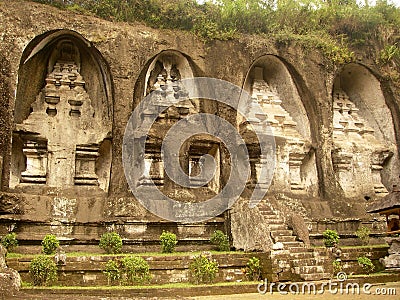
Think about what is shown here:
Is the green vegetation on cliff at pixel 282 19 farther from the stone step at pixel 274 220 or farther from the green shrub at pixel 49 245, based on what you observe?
the green shrub at pixel 49 245

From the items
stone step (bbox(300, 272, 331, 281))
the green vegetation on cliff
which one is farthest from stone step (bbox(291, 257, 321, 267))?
the green vegetation on cliff

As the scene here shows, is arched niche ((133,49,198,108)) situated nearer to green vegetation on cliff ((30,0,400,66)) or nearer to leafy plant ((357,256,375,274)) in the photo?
green vegetation on cliff ((30,0,400,66))

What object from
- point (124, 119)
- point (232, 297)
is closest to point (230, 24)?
point (124, 119)

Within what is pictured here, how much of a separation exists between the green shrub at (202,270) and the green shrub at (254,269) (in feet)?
3.04

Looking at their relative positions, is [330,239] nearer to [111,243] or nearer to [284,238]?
[284,238]

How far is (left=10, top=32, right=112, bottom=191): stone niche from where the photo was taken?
597 inches

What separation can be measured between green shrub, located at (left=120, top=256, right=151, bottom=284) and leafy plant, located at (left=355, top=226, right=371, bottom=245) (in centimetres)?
805

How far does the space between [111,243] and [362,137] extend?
1161 cm

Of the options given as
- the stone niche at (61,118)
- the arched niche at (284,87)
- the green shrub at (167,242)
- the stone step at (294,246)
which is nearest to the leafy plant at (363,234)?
the arched niche at (284,87)

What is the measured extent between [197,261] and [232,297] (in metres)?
1.63

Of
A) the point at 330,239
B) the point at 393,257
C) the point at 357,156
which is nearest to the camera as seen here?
the point at 393,257

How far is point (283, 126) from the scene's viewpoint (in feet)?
58.2

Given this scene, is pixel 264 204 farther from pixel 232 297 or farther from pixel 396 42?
pixel 396 42

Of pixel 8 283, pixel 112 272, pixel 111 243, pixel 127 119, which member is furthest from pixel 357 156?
pixel 8 283
